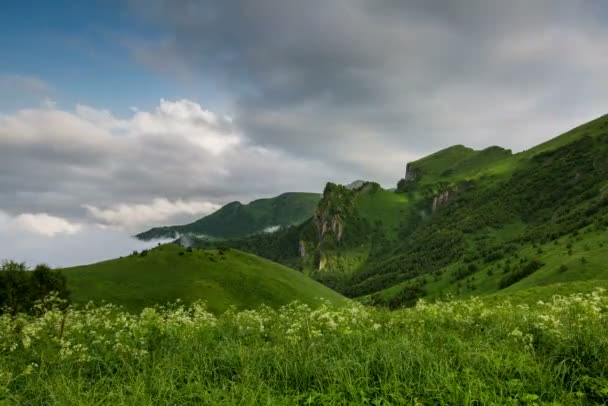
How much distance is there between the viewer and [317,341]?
12.3 metres

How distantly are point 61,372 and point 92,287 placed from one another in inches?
2772

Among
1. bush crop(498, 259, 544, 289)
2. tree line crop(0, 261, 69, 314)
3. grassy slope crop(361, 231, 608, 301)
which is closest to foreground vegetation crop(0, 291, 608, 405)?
grassy slope crop(361, 231, 608, 301)

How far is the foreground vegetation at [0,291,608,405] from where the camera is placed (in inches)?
369

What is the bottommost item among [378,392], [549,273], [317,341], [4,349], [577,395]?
[549,273]

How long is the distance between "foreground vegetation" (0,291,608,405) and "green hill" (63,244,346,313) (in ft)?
179

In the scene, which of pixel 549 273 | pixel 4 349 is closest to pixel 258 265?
pixel 549 273

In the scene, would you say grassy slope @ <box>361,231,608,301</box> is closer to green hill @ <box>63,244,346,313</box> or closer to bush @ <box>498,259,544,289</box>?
bush @ <box>498,259,544,289</box>

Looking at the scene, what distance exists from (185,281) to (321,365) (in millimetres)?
73358

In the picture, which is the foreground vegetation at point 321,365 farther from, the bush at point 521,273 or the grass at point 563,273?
the bush at point 521,273

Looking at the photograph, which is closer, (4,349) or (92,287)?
(4,349)

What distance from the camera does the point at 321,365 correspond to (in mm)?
10547

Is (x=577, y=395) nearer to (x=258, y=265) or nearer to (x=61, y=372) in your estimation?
(x=61, y=372)

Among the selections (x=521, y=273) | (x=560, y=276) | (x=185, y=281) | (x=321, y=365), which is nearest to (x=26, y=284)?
(x=185, y=281)

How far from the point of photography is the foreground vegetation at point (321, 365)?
9.38m
